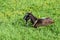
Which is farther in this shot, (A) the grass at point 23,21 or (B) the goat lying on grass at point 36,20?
(B) the goat lying on grass at point 36,20

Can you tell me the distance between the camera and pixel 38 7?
31.4 ft

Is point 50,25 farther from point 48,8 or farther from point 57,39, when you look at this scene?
point 48,8

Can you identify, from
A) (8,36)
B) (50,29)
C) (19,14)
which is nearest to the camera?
(8,36)

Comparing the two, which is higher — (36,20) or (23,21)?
(36,20)

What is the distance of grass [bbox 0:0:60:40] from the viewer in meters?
7.12

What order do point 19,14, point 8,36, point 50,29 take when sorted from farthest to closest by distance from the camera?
point 19,14
point 50,29
point 8,36

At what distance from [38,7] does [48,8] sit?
→ 36 centimetres

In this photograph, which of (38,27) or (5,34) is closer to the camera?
(5,34)

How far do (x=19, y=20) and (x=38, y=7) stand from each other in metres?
1.72

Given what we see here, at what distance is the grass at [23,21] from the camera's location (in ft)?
23.4

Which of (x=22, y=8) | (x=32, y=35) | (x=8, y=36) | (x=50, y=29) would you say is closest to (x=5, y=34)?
(x=8, y=36)

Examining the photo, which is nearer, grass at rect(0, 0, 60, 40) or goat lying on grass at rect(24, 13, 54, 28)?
grass at rect(0, 0, 60, 40)

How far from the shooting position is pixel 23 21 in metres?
7.99

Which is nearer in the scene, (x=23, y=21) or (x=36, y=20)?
(x=36, y=20)
